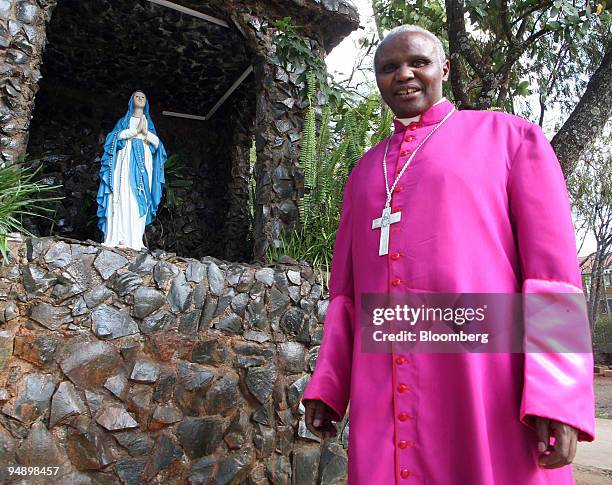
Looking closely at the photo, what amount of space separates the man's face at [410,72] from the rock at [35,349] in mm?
2811

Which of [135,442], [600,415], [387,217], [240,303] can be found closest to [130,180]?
[240,303]

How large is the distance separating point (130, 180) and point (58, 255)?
4.82 feet

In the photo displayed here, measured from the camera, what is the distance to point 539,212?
1499mm

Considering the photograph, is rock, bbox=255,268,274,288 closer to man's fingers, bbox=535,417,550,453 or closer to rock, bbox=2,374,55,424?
rock, bbox=2,374,55,424

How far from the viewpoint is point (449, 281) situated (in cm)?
154

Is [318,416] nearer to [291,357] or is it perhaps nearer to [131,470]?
[131,470]

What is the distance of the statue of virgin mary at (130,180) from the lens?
497 cm

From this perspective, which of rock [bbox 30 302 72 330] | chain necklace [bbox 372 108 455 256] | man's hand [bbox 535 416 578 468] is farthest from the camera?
rock [bbox 30 302 72 330]

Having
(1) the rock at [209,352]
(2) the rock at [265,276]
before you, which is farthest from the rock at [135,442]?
(2) the rock at [265,276]

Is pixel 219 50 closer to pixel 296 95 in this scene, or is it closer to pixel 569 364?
pixel 296 95

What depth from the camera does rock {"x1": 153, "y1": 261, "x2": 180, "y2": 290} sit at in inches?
161

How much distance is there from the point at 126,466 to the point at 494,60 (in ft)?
15.7

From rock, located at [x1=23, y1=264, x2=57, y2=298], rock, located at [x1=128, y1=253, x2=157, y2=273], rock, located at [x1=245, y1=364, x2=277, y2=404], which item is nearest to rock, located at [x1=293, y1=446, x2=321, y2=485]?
rock, located at [x1=245, y1=364, x2=277, y2=404]

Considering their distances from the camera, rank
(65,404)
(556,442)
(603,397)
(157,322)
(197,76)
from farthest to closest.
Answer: (603,397) → (197,76) → (157,322) → (65,404) → (556,442)
